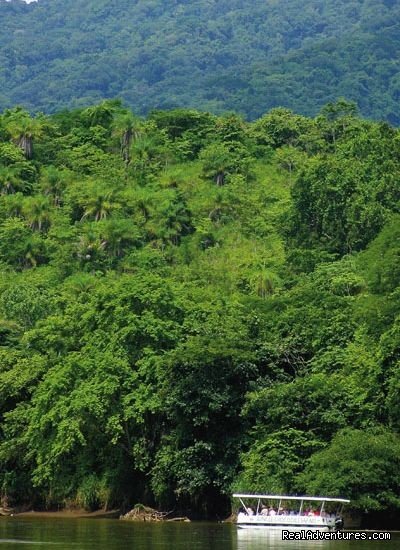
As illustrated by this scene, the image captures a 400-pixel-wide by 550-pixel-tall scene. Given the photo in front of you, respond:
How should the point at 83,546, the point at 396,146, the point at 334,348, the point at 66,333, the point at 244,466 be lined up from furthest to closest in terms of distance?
the point at 396,146 < the point at 66,333 < the point at 334,348 < the point at 244,466 < the point at 83,546

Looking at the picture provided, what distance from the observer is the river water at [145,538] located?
42000 mm

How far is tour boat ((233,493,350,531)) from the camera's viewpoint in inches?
1891

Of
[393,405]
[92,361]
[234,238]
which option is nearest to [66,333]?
[92,361]

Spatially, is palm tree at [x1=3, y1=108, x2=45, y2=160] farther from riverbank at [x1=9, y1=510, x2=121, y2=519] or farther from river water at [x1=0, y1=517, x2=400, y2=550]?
river water at [x1=0, y1=517, x2=400, y2=550]

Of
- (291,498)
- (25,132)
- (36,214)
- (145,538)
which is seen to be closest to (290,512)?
(291,498)

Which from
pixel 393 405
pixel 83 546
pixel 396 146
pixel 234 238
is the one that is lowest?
pixel 83 546

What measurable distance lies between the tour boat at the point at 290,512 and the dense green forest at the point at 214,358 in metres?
0.67

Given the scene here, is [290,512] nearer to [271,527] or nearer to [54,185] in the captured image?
[271,527]

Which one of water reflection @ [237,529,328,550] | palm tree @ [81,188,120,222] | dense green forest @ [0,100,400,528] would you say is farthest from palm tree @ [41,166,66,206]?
water reflection @ [237,529,328,550]

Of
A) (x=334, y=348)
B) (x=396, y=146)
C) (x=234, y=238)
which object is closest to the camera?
(x=334, y=348)

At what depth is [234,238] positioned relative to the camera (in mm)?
92938

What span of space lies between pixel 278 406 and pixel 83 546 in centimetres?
1426

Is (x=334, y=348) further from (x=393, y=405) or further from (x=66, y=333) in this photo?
(x=66, y=333)

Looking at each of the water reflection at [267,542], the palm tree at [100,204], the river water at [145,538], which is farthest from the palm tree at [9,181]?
the water reflection at [267,542]
